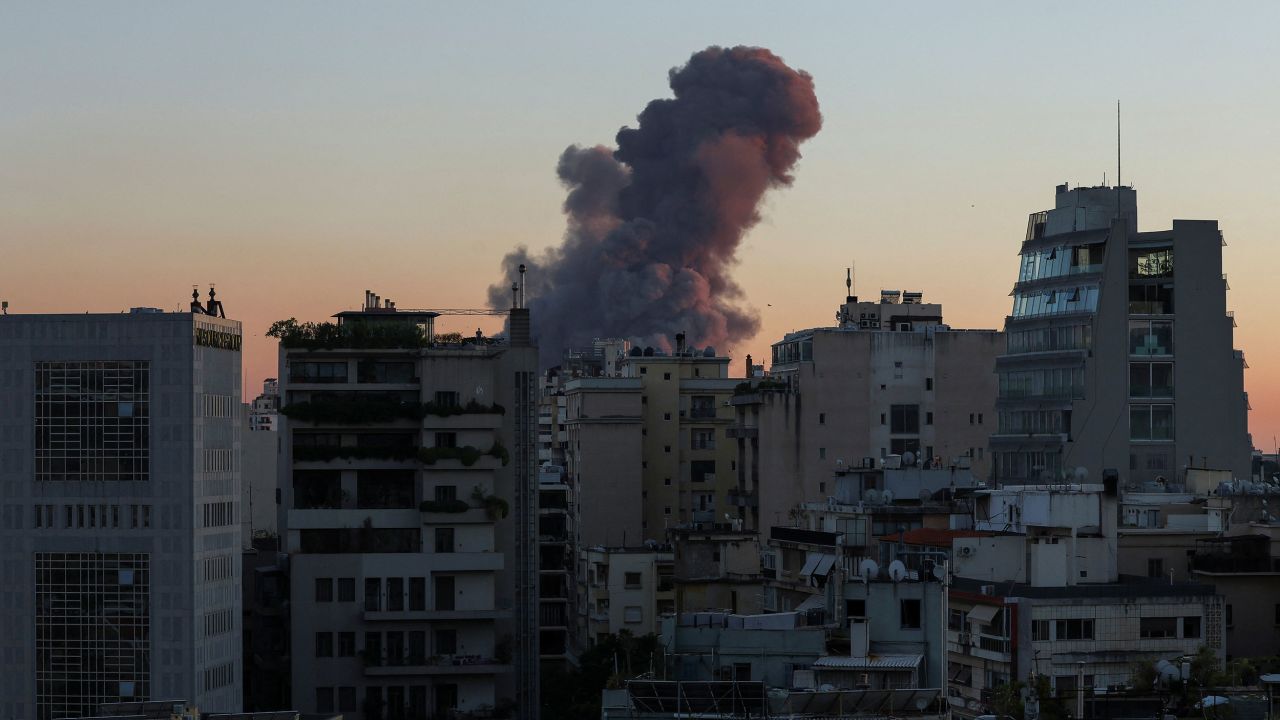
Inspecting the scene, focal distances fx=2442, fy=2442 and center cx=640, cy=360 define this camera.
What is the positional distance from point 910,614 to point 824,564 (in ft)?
89.7

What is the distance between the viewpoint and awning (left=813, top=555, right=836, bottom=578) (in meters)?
97.4

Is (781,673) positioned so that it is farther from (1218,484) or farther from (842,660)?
(1218,484)

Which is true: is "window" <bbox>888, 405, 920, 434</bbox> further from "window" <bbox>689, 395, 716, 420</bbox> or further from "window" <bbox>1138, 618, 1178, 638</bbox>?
"window" <bbox>1138, 618, 1178, 638</bbox>

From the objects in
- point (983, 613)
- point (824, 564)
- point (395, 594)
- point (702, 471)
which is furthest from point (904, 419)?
point (983, 613)

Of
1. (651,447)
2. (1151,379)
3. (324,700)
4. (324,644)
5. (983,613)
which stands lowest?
(324,700)

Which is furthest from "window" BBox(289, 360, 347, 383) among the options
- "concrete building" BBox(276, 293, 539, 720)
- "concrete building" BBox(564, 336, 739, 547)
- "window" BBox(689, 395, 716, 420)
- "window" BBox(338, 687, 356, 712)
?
"window" BBox(689, 395, 716, 420)

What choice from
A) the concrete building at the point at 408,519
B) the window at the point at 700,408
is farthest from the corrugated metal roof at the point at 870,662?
the window at the point at 700,408

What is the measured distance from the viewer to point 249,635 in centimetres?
10562

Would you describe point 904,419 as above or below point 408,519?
above

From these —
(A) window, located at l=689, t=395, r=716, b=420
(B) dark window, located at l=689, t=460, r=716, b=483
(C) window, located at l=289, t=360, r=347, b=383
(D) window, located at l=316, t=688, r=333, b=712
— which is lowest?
(D) window, located at l=316, t=688, r=333, b=712

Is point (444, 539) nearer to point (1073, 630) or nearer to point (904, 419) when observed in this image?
point (1073, 630)

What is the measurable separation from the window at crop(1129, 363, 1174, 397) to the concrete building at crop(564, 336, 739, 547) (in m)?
40.4

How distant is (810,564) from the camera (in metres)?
101

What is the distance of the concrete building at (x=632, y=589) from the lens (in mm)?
122000
